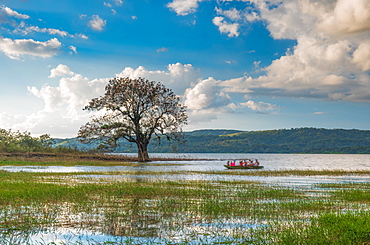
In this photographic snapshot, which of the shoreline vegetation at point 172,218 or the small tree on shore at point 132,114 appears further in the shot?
the small tree on shore at point 132,114

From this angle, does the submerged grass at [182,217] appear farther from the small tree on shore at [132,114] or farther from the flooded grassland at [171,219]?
the small tree on shore at [132,114]

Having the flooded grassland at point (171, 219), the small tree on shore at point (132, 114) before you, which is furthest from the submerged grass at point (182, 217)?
the small tree on shore at point (132, 114)

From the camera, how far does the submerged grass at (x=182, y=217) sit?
1234 cm

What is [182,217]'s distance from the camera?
1614cm

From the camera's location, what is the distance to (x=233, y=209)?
1839 centimetres

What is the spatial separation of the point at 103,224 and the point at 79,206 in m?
4.66

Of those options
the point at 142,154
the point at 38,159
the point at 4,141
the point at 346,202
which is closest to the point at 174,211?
the point at 346,202

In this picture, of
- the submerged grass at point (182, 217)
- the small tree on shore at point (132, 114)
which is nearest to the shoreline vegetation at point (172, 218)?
the submerged grass at point (182, 217)

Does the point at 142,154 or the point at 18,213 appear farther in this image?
the point at 142,154

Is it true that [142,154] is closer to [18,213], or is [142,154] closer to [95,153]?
[95,153]

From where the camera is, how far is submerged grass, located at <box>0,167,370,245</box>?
1234 cm

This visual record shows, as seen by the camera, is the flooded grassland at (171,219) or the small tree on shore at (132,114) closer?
the flooded grassland at (171,219)

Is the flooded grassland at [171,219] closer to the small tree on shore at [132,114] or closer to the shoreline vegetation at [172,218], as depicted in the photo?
the shoreline vegetation at [172,218]

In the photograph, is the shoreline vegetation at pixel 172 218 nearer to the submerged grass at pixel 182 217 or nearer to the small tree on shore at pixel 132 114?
the submerged grass at pixel 182 217
